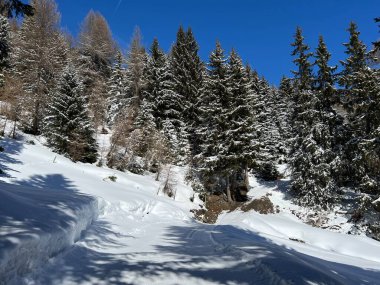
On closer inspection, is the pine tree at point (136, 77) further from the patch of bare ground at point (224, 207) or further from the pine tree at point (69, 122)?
the patch of bare ground at point (224, 207)

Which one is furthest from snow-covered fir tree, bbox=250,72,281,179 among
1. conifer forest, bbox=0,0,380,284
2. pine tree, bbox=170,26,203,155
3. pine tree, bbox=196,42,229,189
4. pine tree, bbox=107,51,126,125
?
pine tree, bbox=107,51,126,125

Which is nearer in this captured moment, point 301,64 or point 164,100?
point 301,64

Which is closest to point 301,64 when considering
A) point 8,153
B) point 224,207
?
point 224,207

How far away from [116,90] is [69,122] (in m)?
19.5

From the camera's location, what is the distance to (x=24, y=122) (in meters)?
30.1

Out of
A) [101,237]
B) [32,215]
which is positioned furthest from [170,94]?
[32,215]

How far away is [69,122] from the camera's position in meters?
27.0

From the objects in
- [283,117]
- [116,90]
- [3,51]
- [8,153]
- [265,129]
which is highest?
[283,117]

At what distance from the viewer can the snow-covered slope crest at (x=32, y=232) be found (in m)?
4.42

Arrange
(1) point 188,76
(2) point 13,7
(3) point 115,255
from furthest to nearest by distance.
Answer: (1) point 188,76 → (2) point 13,7 → (3) point 115,255

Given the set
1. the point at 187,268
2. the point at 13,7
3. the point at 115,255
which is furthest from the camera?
the point at 13,7

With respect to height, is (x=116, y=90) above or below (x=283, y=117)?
below

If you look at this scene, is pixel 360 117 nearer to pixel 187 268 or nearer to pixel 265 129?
pixel 265 129

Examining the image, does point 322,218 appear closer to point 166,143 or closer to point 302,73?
point 302,73
